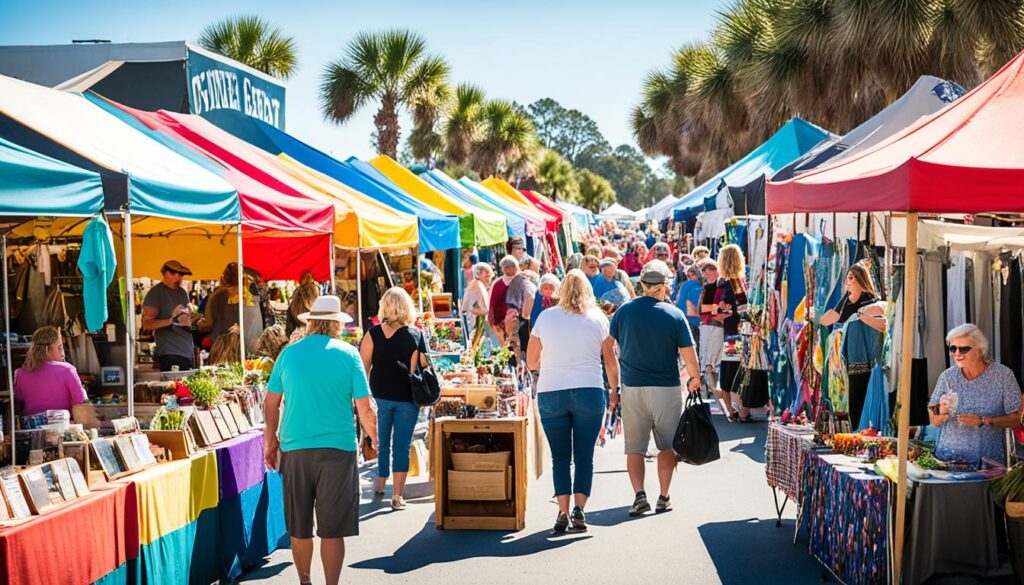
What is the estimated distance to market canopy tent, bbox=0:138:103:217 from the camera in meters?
5.56

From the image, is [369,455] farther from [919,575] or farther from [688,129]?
[688,129]

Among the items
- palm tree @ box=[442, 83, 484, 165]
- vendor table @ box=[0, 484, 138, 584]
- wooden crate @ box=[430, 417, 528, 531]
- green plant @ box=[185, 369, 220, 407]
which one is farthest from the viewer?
palm tree @ box=[442, 83, 484, 165]

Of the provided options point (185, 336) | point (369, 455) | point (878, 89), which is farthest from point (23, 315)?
point (878, 89)

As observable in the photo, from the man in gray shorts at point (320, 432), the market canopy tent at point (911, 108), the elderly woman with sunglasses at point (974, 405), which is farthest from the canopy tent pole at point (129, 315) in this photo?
the market canopy tent at point (911, 108)

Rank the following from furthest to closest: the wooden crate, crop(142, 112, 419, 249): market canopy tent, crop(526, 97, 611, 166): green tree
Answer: crop(526, 97, 611, 166): green tree < crop(142, 112, 419, 249): market canopy tent < the wooden crate

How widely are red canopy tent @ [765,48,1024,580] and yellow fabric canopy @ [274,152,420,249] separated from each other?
5.84 metres

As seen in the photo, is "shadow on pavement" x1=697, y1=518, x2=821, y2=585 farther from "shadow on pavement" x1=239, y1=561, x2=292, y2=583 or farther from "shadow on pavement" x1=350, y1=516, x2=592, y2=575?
"shadow on pavement" x1=239, y1=561, x2=292, y2=583

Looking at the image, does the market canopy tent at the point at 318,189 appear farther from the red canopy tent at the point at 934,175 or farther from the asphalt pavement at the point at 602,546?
the red canopy tent at the point at 934,175

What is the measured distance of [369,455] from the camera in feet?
22.3

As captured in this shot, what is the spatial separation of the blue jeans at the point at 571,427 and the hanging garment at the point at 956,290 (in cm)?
266

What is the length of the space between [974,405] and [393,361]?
4.12 metres

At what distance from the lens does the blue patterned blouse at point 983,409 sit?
650 centimetres

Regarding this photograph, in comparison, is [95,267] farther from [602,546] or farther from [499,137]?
[499,137]

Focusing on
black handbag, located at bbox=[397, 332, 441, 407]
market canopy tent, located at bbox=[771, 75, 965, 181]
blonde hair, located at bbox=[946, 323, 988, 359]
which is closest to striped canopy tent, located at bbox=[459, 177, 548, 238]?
market canopy tent, located at bbox=[771, 75, 965, 181]
